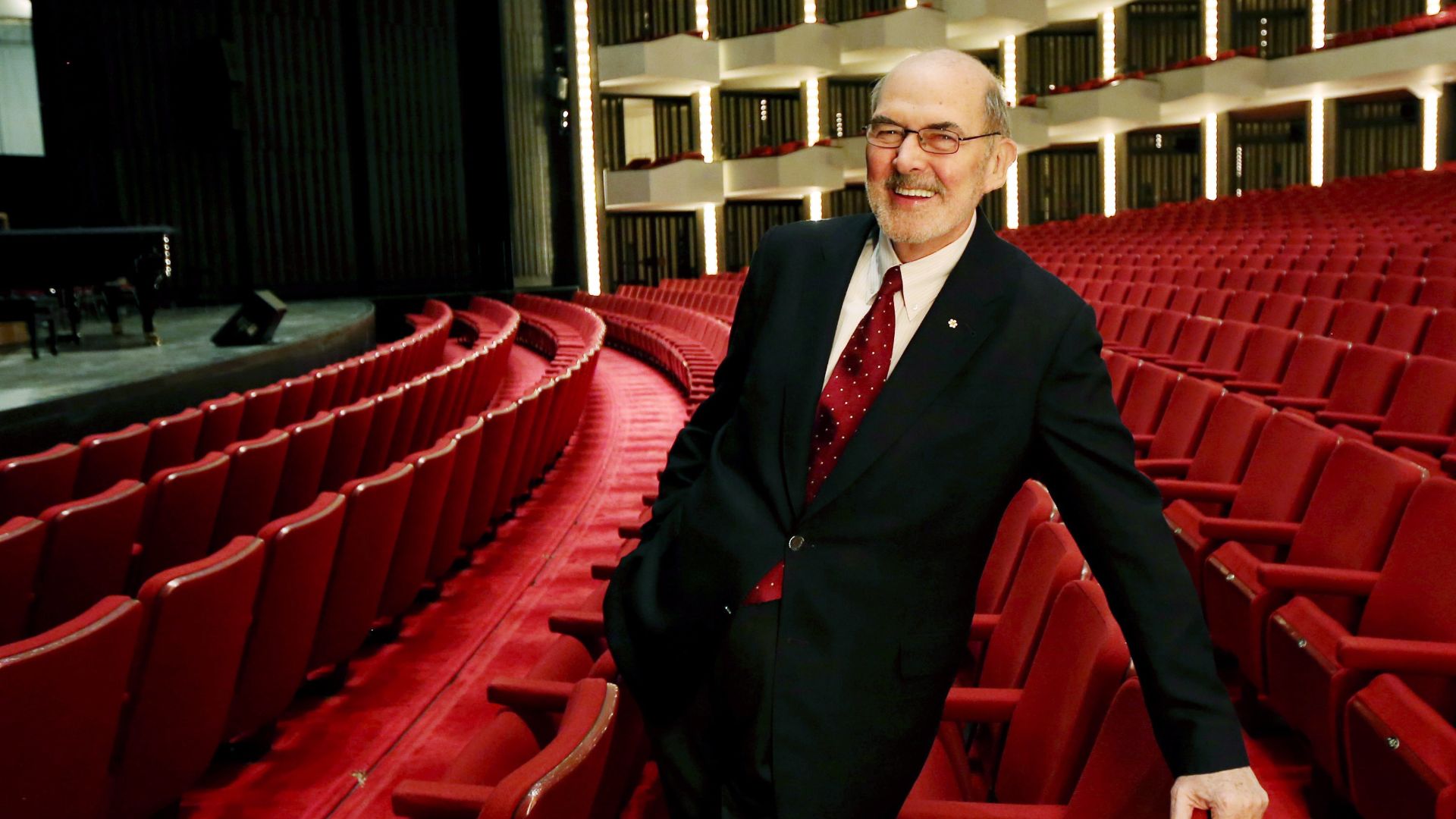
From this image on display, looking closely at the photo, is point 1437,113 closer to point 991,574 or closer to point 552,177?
point 552,177

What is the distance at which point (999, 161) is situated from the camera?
0.69 metres

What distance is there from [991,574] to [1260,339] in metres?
1.51

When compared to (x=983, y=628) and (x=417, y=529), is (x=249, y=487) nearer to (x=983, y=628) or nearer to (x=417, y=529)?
(x=417, y=529)

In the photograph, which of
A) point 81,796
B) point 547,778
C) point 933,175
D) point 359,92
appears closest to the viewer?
point 547,778

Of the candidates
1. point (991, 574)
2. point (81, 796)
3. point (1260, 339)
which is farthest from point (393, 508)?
point (1260, 339)

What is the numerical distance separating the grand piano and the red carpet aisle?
1.93 metres

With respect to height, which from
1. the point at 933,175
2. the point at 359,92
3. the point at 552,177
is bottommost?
the point at 933,175

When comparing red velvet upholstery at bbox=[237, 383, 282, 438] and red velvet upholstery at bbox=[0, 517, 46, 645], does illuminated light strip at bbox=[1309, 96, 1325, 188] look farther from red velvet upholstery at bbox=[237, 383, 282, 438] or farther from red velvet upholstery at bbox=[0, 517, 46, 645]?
red velvet upholstery at bbox=[0, 517, 46, 645]

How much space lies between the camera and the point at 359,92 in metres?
6.92

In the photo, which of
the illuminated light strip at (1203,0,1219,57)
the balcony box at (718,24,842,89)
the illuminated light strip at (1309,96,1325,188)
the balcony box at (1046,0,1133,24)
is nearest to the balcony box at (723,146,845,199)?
the balcony box at (718,24,842,89)

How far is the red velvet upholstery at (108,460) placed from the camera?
5.34ft

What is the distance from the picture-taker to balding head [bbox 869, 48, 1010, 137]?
0.66m

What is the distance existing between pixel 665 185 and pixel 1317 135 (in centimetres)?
517

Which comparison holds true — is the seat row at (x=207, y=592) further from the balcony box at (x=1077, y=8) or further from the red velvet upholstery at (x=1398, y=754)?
the balcony box at (x=1077, y=8)
